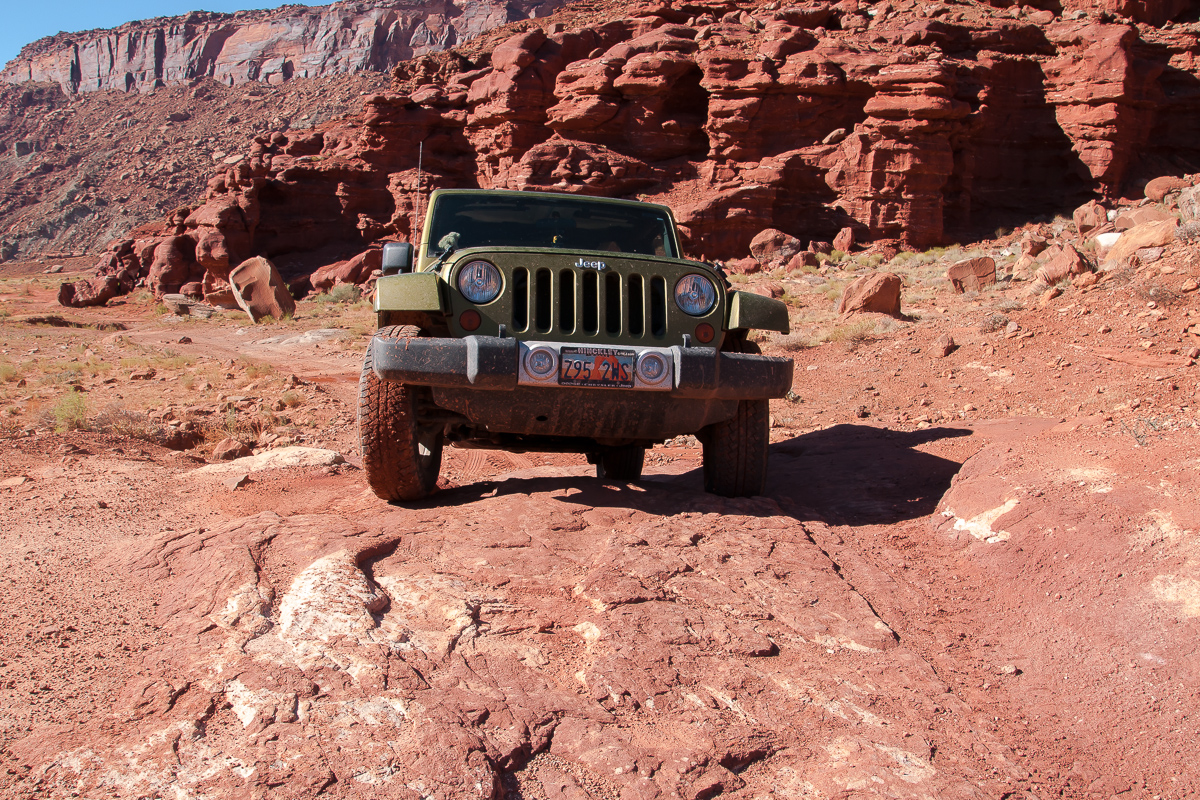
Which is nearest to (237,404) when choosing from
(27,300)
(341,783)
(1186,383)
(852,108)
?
(341,783)

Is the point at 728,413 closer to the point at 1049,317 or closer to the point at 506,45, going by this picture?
the point at 1049,317

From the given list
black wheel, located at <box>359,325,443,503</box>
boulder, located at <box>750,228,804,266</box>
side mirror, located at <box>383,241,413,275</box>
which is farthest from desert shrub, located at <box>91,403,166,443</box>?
boulder, located at <box>750,228,804,266</box>

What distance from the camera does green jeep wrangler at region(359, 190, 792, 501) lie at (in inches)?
157

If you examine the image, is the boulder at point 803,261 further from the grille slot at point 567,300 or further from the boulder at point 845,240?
the grille slot at point 567,300

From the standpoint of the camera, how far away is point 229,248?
31.3m

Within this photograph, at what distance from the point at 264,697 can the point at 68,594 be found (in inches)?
58.6

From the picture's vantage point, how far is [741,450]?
4.78m

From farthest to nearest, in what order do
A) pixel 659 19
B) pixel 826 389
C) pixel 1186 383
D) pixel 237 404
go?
pixel 659 19
pixel 826 389
pixel 237 404
pixel 1186 383

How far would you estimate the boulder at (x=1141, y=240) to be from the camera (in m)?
10.9

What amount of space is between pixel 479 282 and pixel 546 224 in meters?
1.46

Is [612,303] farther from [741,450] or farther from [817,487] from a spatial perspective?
[817,487]

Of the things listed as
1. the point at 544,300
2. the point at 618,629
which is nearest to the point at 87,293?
the point at 544,300

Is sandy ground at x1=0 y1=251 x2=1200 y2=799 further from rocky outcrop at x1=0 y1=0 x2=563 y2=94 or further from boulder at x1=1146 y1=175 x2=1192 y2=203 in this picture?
rocky outcrop at x1=0 y1=0 x2=563 y2=94

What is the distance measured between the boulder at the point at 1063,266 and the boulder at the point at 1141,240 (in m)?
0.44
